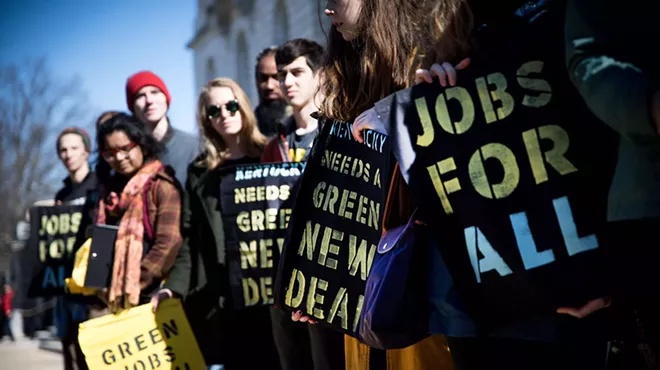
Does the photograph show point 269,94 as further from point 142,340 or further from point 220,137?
point 142,340

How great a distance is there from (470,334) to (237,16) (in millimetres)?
35491

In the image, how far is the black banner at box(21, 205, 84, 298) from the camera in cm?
652

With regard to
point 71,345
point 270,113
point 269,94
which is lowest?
point 71,345

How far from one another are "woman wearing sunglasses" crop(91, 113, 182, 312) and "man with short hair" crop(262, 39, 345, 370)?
85 centimetres

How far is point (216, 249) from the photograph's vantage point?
207 inches

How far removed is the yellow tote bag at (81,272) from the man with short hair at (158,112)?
92 centimetres

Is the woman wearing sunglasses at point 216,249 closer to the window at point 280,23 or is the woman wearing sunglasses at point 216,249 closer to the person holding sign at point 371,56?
the person holding sign at point 371,56

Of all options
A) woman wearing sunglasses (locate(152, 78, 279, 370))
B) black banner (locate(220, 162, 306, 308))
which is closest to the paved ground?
woman wearing sunglasses (locate(152, 78, 279, 370))

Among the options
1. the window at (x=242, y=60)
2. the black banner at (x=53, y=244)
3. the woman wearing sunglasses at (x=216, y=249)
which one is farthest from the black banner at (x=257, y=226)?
the window at (x=242, y=60)

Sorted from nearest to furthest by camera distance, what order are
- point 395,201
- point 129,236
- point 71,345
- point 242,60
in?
1. point 395,201
2. point 129,236
3. point 71,345
4. point 242,60

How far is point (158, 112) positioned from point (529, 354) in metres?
4.59

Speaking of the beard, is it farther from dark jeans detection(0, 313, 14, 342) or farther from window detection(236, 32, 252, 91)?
window detection(236, 32, 252, 91)

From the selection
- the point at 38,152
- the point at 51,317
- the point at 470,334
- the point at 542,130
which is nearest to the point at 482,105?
the point at 542,130

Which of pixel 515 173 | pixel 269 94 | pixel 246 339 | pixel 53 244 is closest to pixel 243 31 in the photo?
pixel 53 244
